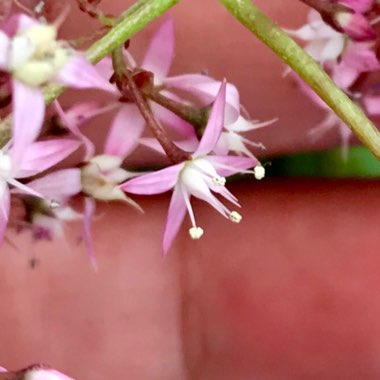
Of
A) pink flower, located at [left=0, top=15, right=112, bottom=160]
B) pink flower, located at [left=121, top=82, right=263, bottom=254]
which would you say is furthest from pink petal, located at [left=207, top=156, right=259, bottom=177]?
pink flower, located at [left=0, top=15, right=112, bottom=160]

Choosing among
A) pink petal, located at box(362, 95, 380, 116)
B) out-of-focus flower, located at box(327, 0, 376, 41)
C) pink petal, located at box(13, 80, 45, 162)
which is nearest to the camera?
pink petal, located at box(13, 80, 45, 162)

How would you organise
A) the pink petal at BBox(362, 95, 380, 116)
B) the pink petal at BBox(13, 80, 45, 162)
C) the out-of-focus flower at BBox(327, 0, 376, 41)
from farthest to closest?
1. the pink petal at BBox(362, 95, 380, 116)
2. the out-of-focus flower at BBox(327, 0, 376, 41)
3. the pink petal at BBox(13, 80, 45, 162)

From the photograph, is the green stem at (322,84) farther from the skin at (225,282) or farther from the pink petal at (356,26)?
the skin at (225,282)

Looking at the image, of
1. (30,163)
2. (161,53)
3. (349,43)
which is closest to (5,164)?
(30,163)

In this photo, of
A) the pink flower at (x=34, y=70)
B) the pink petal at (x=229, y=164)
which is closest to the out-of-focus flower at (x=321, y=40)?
the pink petal at (x=229, y=164)

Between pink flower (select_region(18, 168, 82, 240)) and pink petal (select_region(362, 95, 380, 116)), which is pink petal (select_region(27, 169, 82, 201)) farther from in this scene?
pink petal (select_region(362, 95, 380, 116))

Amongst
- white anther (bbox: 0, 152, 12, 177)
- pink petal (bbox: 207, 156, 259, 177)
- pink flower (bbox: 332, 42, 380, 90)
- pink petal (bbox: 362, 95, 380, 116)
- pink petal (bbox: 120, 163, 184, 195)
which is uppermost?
white anther (bbox: 0, 152, 12, 177)

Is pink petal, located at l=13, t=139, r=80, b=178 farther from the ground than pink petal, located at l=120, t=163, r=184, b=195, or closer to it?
farther from the ground
